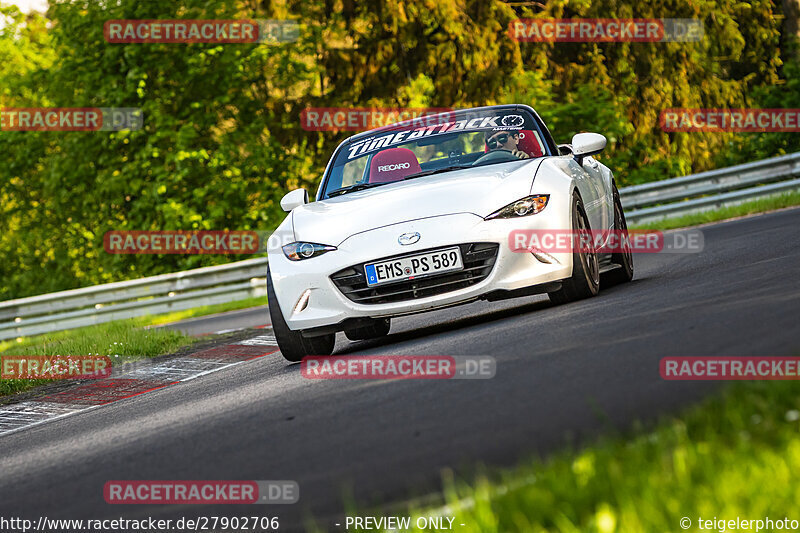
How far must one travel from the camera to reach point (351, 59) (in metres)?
28.8

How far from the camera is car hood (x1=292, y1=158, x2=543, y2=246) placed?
295 inches

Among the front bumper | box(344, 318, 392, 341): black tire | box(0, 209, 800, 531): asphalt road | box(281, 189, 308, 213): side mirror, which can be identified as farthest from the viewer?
box(344, 318, 392, 341): black tire

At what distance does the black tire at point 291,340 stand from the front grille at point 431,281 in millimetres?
683

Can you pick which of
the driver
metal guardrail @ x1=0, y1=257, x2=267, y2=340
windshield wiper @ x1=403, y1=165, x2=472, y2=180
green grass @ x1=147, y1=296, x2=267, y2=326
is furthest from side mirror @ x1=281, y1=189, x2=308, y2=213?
metal guardrail @ x1=0, y1=257, x2=267, y2=340

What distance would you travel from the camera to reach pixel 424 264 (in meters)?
7.36

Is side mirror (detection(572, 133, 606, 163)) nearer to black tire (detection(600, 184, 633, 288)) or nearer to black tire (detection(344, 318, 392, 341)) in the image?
black tire (detection(600, 184, 633, 288))

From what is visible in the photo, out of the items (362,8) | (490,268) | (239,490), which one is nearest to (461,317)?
(490,268)

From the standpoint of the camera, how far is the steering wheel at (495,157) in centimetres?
857

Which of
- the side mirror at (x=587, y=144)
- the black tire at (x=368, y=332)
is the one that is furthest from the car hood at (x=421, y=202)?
the black tire at (x=368, y=332)

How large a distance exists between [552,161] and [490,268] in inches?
49.1

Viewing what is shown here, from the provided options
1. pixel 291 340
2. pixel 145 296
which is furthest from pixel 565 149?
pixel 145 296

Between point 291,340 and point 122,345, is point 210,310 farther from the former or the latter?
point 291,340

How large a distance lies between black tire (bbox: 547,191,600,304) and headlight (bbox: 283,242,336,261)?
1674 mm

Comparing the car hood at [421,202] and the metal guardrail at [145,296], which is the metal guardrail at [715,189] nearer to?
the metal guardrail at [145,296]
